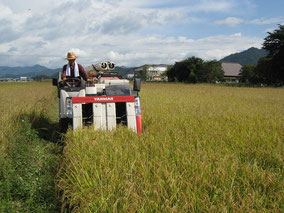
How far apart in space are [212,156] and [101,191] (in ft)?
5.37

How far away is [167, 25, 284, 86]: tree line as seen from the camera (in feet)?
119

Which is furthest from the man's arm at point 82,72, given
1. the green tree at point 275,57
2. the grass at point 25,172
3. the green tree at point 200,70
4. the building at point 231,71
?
the building at point 231,71

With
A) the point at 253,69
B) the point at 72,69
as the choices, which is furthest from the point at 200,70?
the point at 72,69

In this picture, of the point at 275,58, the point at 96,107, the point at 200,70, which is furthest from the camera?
the point at 200,70

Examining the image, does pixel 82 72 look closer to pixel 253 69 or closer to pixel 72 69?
pixel 72 69

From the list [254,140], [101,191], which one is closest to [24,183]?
[101,191]

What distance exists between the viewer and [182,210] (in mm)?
→ 2113

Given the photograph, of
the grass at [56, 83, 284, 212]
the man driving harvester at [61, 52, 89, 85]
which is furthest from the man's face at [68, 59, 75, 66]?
the grass at [56, 83, 284, 212]

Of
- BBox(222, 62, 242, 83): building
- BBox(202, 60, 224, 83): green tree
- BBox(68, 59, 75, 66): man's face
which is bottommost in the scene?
BBox(68, 59, 75, 66): man's face

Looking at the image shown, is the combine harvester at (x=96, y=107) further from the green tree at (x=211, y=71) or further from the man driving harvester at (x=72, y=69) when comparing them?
the green tree at (x=211, y=71)

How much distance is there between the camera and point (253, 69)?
170 feet

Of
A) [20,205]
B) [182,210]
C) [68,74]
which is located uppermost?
[68,74]

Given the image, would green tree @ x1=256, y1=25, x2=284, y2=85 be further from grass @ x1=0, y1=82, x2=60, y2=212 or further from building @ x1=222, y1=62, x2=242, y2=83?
building @ x1=222, y1=62, x2=242, y2=83

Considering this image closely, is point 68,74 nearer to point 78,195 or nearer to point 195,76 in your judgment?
point 78,195
